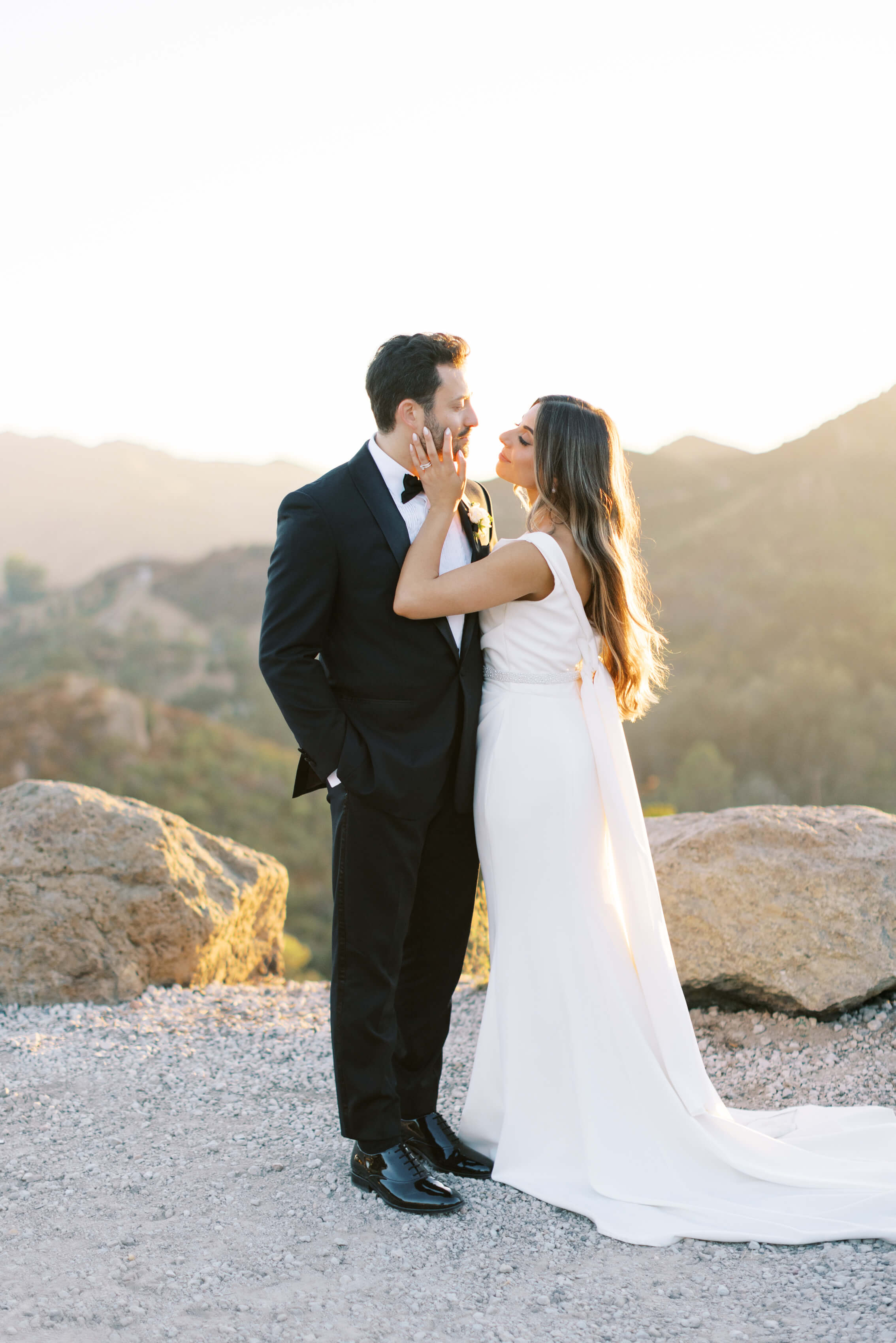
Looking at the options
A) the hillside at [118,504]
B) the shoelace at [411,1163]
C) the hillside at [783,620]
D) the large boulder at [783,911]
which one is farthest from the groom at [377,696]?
the hillside at [118,504]

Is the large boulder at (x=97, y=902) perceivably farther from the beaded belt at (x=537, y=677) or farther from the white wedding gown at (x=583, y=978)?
the beaded belt at (x=537, y=677)

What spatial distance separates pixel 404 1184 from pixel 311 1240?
290mm

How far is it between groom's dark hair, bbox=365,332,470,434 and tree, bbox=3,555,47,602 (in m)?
41.1

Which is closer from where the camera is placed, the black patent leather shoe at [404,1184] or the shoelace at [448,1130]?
the black patent leather shoe at [404,1184]

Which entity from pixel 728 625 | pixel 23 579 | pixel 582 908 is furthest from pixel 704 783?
pixel 23 579

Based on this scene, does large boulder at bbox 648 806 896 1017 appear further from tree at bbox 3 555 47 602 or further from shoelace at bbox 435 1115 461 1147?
tree at bbox 3 555 47 602

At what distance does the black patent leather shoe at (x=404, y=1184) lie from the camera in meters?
2.73

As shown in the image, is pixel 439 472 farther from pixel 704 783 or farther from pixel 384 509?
pixel 704 783

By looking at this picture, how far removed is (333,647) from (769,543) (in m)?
25.0

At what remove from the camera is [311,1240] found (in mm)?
2615

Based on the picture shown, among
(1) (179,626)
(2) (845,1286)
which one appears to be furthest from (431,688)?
(1) (179,626)

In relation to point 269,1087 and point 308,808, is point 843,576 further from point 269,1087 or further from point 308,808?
point 269,1087

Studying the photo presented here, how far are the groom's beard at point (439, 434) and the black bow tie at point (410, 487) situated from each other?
0.11 meters

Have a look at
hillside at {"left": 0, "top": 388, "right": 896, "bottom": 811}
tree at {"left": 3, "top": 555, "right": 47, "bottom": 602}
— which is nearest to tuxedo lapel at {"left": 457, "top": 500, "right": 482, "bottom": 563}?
hillside at {"left": 0, "top": 388, "right": 896, "bottom": 811}
